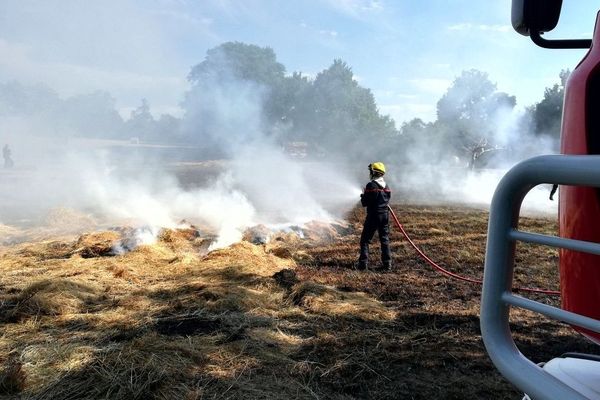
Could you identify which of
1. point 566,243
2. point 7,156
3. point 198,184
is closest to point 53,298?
point 566,243

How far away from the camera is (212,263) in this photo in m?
6.80

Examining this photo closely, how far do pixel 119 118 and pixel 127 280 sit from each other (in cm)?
2682

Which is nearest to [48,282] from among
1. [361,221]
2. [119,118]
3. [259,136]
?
[361,221]

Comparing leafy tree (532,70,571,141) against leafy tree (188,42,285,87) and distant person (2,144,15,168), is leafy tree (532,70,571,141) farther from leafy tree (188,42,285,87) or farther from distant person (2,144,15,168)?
distant person (2,144,15,168)

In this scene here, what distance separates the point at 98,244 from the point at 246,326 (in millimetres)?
4933

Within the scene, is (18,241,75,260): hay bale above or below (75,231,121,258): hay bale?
below

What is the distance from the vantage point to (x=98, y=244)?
310 inches

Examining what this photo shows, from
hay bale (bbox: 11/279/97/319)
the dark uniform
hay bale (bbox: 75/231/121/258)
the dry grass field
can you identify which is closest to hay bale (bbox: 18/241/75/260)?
the dry grass field

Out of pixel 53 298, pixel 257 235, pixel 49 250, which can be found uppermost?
pixel 257 235

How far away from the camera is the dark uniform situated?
23.3 feet

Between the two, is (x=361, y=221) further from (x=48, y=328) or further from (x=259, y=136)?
(x=259, y=136)

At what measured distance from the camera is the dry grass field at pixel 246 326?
3150mm

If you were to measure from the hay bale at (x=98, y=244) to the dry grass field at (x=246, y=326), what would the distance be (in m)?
0.05

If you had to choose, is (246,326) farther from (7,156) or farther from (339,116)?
(339,116)
